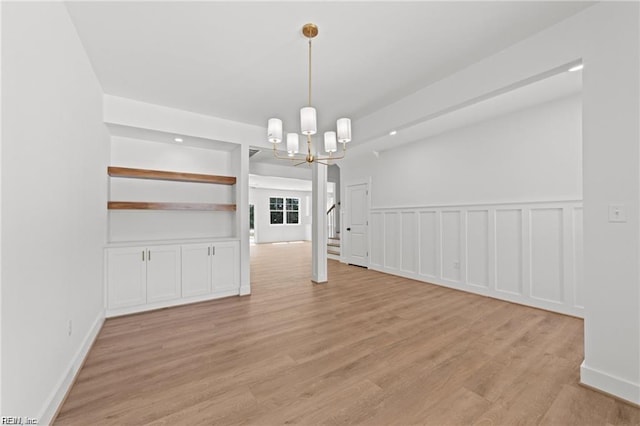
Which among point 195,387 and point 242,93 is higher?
point 242,93

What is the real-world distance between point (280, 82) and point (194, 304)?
128 inches

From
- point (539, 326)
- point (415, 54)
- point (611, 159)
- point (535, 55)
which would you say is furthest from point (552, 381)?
point (415, 54)

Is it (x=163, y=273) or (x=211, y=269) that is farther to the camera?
(x=211, y=269)

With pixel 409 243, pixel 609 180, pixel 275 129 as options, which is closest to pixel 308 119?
pixel 275 129

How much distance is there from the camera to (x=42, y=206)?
5.14ft

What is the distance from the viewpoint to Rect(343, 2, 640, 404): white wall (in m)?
1.77

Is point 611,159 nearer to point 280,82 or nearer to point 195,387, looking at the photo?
point 280,82

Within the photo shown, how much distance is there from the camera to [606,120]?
1883 millimetres

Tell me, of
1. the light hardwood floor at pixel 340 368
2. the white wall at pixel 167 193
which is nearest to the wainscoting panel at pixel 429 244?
the light hardwood floor at pixel 340 368

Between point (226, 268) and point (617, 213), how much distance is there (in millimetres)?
4357

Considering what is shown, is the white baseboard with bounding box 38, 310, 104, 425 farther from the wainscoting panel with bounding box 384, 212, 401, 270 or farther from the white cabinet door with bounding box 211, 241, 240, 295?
the wainscoting panel with bounding box 384, 212, 401, 270

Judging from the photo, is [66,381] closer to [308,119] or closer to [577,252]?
[308,119]

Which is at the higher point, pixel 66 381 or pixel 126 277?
pixel 126 277

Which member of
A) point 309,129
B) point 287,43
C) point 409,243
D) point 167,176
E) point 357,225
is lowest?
point 409,243
